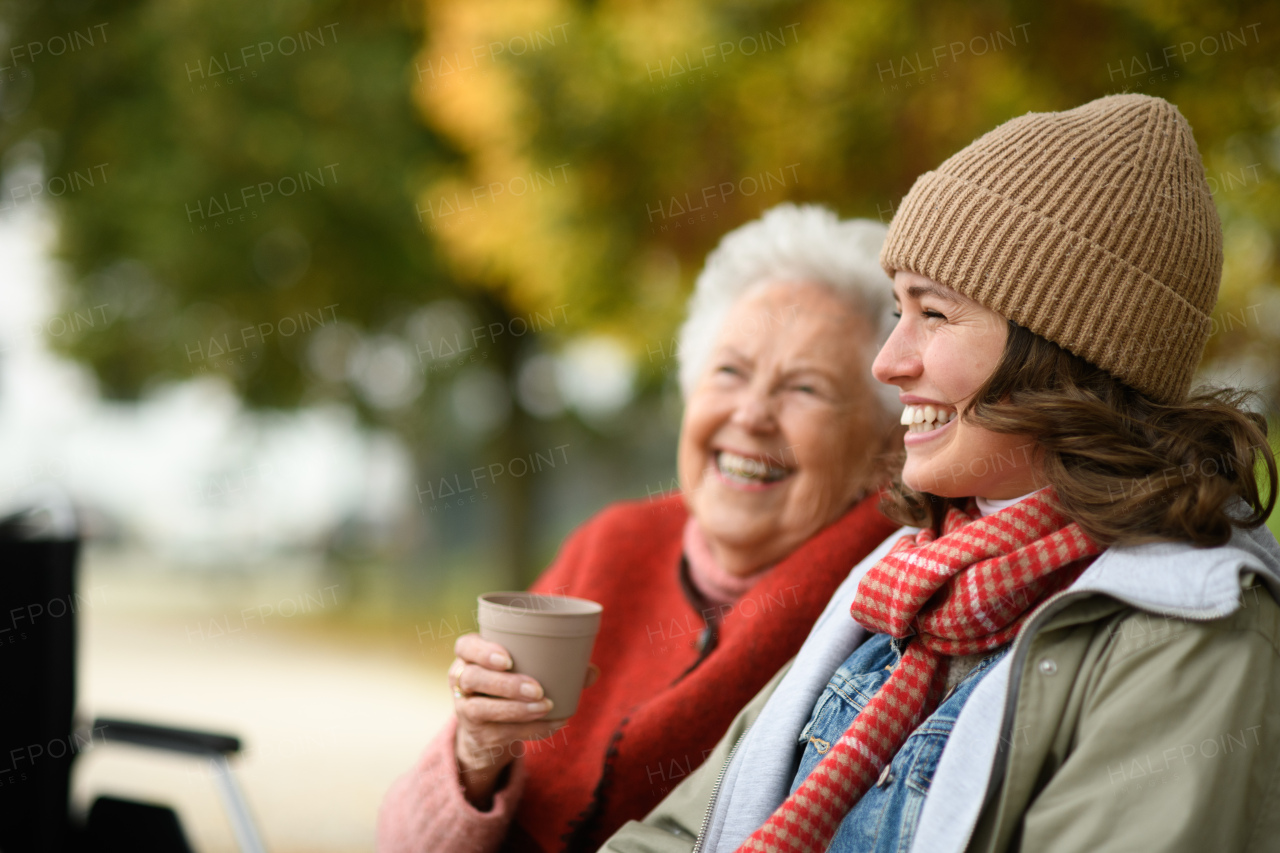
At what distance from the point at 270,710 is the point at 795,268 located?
23.3ft

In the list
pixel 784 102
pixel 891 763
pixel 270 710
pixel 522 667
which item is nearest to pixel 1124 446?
pixel 891 763

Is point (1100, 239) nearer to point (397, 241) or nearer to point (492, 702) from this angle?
point (492, 702)

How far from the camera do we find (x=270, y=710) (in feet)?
26.7

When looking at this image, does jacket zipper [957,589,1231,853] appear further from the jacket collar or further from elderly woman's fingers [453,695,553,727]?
elderly woman's fingers [453,695,553,727]

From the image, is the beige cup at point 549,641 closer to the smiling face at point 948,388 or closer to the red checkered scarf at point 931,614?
the red checkered scarf at point 931,614

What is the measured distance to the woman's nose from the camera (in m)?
1.65

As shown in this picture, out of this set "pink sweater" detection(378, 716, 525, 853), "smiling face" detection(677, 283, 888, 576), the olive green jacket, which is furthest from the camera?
"smiling face" detection(677, 283, 888, 576)

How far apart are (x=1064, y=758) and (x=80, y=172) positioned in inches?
403

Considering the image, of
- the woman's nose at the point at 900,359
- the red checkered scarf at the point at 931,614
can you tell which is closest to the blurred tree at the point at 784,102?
the woman's nose at the point at 900,359

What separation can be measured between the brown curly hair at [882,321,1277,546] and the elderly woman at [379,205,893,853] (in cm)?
73

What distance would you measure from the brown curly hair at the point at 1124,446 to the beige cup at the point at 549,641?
747 mm

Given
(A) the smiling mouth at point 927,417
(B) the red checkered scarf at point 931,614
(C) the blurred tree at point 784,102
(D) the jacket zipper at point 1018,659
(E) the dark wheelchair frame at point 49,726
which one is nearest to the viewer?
(D) the jacket zipper at point 1018,659

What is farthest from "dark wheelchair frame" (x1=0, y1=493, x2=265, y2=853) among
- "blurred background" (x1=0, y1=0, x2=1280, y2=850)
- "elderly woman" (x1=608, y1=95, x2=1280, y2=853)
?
"elderly woman" (x1=608, y1=95, x2=1280, y2=853)

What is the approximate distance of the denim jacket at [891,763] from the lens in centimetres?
148
